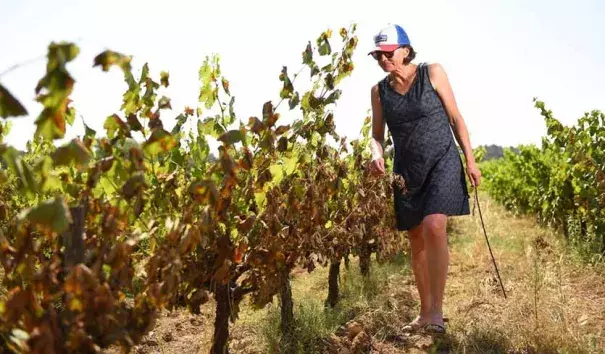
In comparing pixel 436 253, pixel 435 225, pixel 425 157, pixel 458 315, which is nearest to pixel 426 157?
pixel 425 157

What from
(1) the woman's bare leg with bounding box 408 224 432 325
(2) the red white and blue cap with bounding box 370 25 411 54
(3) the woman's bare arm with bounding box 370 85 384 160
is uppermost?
(2) the red white and blue cap with bounding box 370 25 411 54

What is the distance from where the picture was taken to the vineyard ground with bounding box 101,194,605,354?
3373 mm

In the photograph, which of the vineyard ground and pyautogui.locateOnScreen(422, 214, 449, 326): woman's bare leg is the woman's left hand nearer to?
pyautogui.locateOnScreen(422, 214, 449, 326): woman's bare leg

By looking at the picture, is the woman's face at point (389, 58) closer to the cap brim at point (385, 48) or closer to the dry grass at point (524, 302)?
the cap brim at point (385, 48)

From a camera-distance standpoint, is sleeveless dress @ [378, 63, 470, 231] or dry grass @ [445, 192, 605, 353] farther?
sleeveless dress @ [378, 63, 470, 231]

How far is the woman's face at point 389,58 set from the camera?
357 centimetres

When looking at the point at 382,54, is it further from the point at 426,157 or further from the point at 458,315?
the point at 458,315

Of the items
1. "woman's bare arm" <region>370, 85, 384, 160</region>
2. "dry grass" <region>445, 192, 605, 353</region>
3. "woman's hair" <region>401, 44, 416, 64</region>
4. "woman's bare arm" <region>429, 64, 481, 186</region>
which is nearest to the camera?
"dry grass" <region>445, 192, 605, 353</region>

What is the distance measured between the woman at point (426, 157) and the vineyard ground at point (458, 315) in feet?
0.93

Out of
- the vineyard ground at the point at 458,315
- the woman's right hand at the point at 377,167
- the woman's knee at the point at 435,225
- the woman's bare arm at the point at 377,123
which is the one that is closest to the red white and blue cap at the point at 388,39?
the woman's bare arm at the point at 377,123

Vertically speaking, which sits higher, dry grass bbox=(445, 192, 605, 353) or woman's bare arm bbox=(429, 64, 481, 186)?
woman's bare arm bbox=(429, 64, 481, 186)

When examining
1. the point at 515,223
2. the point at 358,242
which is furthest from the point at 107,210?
the point at 515,223

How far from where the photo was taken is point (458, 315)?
13.3 feet

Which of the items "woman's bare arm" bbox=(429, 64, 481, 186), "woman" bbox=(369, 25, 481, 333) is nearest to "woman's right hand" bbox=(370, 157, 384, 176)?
"woman" bbox=(369, 25, 481, 333)
